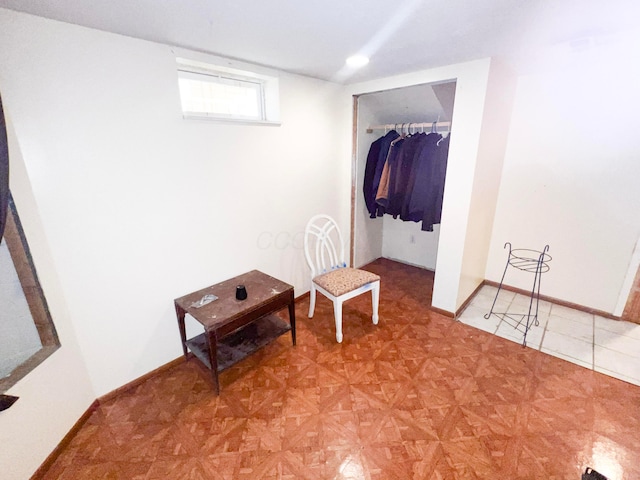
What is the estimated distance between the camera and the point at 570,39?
5.48 ft

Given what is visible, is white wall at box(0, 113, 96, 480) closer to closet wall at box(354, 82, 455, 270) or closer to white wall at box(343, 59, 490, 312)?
white wall at box(343, 59, 490, 312)

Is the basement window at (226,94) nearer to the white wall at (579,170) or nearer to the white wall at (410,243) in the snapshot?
the white wall at (579,170)

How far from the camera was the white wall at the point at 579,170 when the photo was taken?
2.22 meters


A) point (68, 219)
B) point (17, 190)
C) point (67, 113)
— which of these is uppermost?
point (67, 113)

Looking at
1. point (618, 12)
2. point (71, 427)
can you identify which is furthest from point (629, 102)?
point (71, 427)

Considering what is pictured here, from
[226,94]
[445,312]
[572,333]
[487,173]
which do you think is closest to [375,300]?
[445,312]

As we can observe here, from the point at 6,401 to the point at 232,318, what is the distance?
98 cm

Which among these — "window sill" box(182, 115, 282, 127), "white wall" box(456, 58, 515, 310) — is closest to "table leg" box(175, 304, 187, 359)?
"window sill" box(182, 115, 282, 127)

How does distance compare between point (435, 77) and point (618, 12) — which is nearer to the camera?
point (618, 12)

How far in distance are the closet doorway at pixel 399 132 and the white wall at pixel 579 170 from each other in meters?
0.74

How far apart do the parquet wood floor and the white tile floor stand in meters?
0.14

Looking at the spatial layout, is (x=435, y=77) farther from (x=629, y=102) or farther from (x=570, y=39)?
(x=629, y=102)

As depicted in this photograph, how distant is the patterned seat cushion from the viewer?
2.25m

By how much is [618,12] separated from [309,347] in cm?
262
